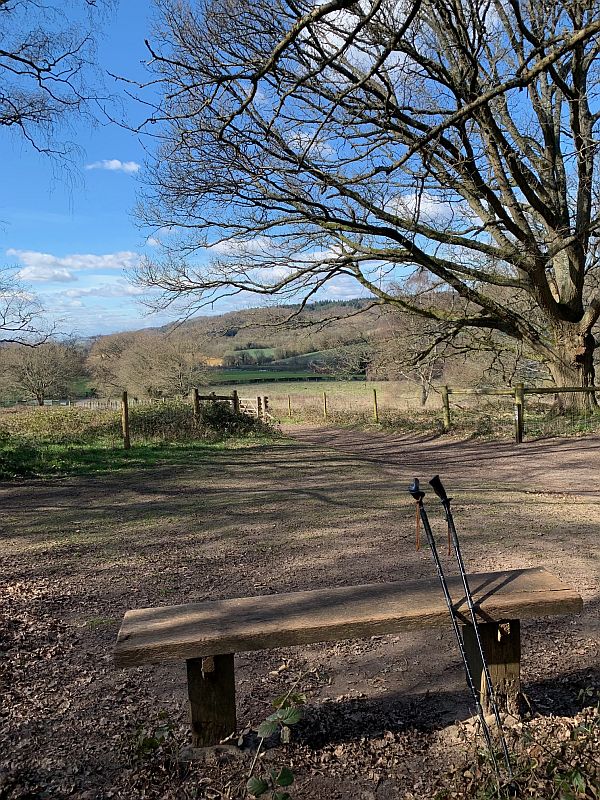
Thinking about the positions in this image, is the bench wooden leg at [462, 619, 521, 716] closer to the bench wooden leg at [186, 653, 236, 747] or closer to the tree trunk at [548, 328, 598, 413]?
the bench wooden leg at [186, 653, 236, 747]

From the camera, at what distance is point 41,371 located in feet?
103

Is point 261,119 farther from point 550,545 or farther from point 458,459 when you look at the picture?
point 550,545

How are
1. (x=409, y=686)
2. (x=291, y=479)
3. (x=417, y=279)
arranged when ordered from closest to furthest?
(x=409, y=686) → (x=291, y=479) → (x=417, y=279)

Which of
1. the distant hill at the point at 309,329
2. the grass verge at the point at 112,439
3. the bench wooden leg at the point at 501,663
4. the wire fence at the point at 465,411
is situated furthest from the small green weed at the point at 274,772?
the distant hill at the point at 309,329

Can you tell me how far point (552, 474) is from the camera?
9531mm

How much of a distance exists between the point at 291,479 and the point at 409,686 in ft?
21.1

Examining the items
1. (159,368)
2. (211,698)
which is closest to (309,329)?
(211,698)

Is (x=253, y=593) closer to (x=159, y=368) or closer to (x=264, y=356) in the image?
(x=159, y=368)

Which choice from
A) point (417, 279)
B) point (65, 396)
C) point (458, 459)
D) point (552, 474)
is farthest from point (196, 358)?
point (552, 474)

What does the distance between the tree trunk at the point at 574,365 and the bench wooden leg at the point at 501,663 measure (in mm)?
12954

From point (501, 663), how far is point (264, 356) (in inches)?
1688

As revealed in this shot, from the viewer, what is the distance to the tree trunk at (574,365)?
1434 cm

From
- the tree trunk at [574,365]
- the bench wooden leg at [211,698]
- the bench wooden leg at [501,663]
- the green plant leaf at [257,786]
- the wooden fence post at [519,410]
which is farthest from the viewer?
the tree trunk at [574,365]

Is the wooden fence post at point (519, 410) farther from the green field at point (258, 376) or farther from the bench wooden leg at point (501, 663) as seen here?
the green field at point (258, 376)
